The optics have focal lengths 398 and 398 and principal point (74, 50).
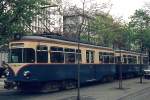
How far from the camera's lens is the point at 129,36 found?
53.0 m

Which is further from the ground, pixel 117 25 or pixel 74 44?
pixel 117 25

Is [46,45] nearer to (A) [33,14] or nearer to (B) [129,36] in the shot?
(A) [33,14]

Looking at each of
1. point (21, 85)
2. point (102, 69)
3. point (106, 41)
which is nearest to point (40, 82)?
point (21, 85)

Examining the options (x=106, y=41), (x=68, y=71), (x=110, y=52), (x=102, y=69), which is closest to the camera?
(x=68, y=71)

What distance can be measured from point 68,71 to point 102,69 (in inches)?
257

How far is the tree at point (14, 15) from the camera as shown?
2205 centimetres

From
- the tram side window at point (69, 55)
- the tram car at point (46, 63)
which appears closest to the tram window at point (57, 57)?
the tram car at point (46, 63)

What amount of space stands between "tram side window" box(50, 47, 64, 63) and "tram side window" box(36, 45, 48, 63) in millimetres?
579

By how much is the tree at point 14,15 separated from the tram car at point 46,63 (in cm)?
69

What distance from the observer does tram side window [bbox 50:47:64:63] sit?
23.5 meters

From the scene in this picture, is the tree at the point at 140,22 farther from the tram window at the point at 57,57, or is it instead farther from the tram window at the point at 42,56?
the tram window at the point at 42,56

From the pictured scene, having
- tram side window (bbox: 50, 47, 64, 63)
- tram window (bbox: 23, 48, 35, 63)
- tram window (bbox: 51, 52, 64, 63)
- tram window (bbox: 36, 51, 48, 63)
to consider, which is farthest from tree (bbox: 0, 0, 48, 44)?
tram window (bbox: 51, 52, 64, 63)

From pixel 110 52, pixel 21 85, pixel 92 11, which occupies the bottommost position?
pixel 21 85

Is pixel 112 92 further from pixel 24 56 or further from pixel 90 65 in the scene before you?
pixel 24 56
